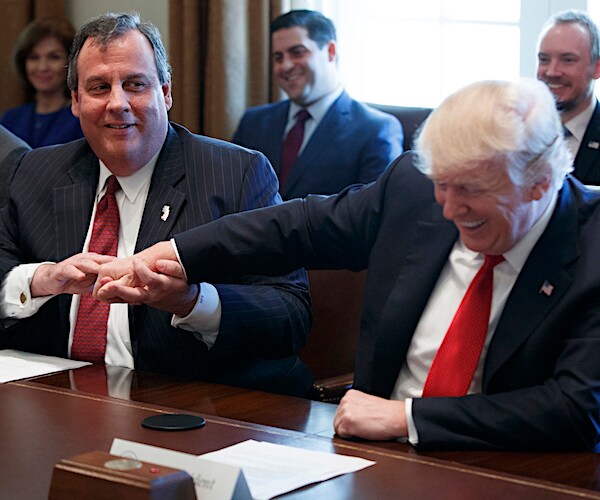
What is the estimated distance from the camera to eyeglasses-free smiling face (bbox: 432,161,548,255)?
2064 mm

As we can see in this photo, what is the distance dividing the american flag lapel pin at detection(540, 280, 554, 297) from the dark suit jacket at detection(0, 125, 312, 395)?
795 millimetres

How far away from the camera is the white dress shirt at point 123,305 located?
2.64m

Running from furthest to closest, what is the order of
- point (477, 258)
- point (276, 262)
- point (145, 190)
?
point (145, 190) < point (276, 262) < point (477, 258)

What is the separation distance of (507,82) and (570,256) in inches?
14.0

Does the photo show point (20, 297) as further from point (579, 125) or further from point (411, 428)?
point (579, 125)

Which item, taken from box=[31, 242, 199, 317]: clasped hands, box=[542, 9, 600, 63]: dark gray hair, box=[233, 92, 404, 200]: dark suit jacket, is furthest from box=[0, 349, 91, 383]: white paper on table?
box=[542, 9, 600, 63]: dark gray hair

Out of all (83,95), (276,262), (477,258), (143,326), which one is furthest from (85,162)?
(477,258)

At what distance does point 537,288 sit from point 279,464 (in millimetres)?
645

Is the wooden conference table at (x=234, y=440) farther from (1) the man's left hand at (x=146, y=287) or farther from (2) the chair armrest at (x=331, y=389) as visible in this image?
(2) the chair armrest at (x=331, y=389)

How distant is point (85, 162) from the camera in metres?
3.02

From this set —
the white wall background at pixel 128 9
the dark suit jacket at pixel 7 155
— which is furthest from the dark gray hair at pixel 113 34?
the white wall background at pixel 128 9

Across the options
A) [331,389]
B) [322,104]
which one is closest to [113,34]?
[331,389]

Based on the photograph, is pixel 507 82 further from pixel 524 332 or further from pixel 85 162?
pixel 85 162

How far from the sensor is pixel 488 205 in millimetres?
2092
